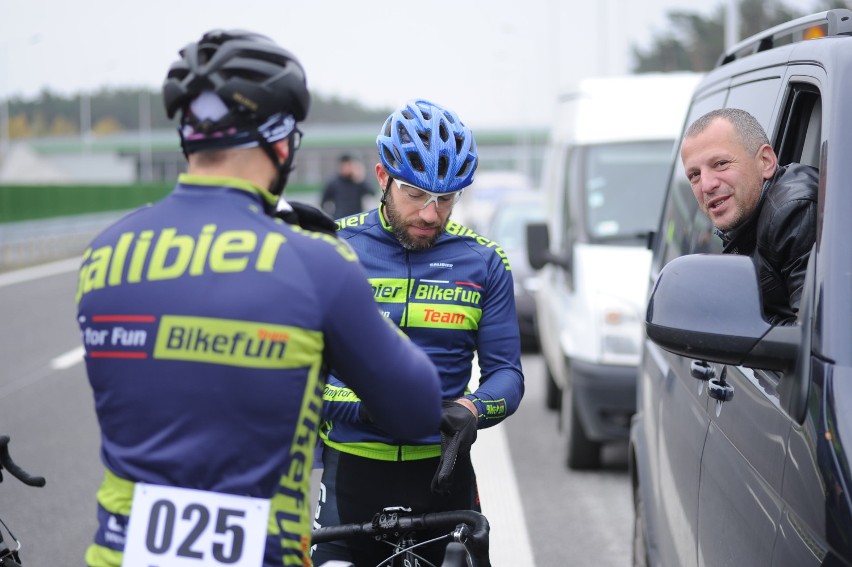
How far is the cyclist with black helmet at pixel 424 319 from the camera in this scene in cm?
351

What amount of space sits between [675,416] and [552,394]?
7.32m

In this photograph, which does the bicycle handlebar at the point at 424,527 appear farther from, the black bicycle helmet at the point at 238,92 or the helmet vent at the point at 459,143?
the black bicycle helmet at the point at 238,92

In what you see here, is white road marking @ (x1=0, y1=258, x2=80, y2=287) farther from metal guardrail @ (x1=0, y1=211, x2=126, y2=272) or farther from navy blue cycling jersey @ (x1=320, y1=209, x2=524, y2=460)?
navy blue cycling jersey @ (x1=320, y1=209, x2=524, y2=460)

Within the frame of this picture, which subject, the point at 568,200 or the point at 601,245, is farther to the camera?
the point at 568,200

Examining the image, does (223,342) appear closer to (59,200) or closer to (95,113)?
(59,200)

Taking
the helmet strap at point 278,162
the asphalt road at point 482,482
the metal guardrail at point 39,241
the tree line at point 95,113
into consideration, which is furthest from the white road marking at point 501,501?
the tree line at point 95,113

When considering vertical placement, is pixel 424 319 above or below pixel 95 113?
above

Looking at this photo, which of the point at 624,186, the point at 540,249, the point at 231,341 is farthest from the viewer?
the point at 624,186

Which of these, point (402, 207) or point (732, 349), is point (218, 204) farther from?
point (402, 207)

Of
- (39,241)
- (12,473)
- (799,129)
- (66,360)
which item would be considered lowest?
(39,241)

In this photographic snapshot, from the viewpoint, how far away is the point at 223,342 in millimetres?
2230

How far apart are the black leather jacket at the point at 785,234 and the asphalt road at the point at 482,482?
3.57m

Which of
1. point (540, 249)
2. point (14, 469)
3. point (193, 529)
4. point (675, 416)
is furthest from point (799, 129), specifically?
point (540, 249)

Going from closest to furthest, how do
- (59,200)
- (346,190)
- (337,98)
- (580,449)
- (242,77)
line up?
(242,77)
(580,449)
(346,190)
(59,200)
(337,98)
